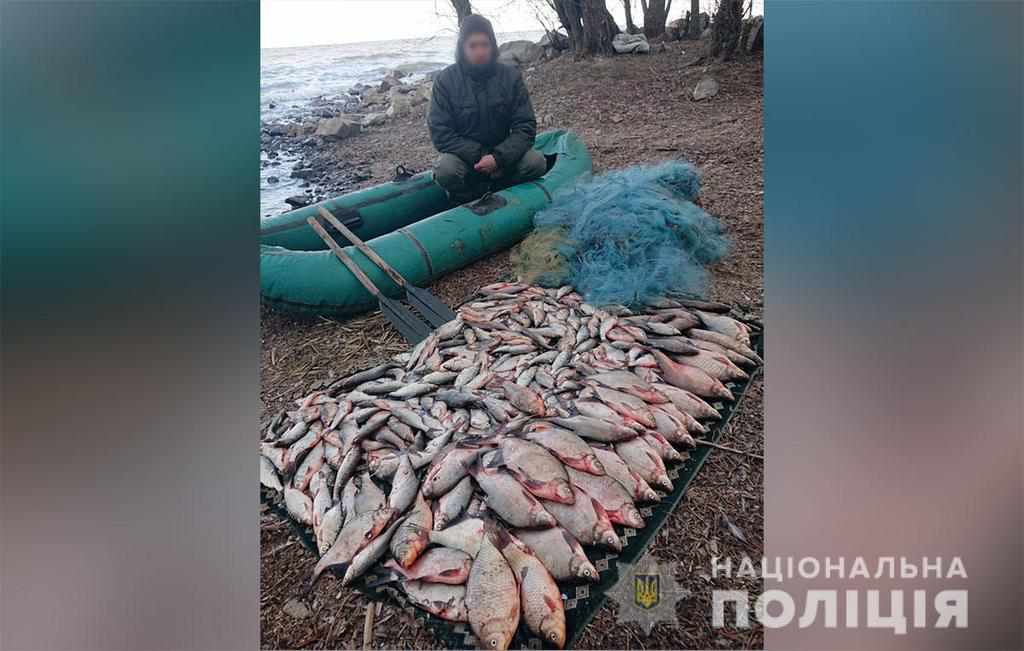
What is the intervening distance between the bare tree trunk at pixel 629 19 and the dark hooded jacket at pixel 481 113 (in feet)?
2.21

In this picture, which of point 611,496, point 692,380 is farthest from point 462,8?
point 611,496

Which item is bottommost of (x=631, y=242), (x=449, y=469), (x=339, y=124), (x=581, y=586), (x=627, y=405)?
(x=581, y=586)

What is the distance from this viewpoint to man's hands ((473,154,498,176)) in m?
3.59

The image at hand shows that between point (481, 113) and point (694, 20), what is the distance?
48.3 inches

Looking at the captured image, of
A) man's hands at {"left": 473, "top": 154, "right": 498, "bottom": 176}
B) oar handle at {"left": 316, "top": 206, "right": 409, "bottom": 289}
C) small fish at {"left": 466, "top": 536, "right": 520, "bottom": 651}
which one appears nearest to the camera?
small fish at {"left": 466, "top": 536, "right": 520, "bottom": 651}

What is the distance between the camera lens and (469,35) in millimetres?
3215

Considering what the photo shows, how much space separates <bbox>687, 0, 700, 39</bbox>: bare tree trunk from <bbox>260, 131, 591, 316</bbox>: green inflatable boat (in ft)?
2.88

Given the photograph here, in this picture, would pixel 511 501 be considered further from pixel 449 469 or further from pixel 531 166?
pixel 531 166

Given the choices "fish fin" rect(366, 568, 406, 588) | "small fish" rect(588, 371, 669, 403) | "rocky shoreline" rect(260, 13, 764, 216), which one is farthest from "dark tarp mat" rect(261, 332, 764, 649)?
"rocky shoreline" rect(260, 13, 764, 216)

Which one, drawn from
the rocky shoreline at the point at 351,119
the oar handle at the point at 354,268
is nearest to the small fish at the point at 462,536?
the oar handle at the point at 354,268

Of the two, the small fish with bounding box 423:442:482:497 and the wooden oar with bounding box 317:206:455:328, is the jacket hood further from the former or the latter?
the small fish with bounding box 423:442:482:497

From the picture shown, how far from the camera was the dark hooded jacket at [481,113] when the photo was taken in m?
3.47
